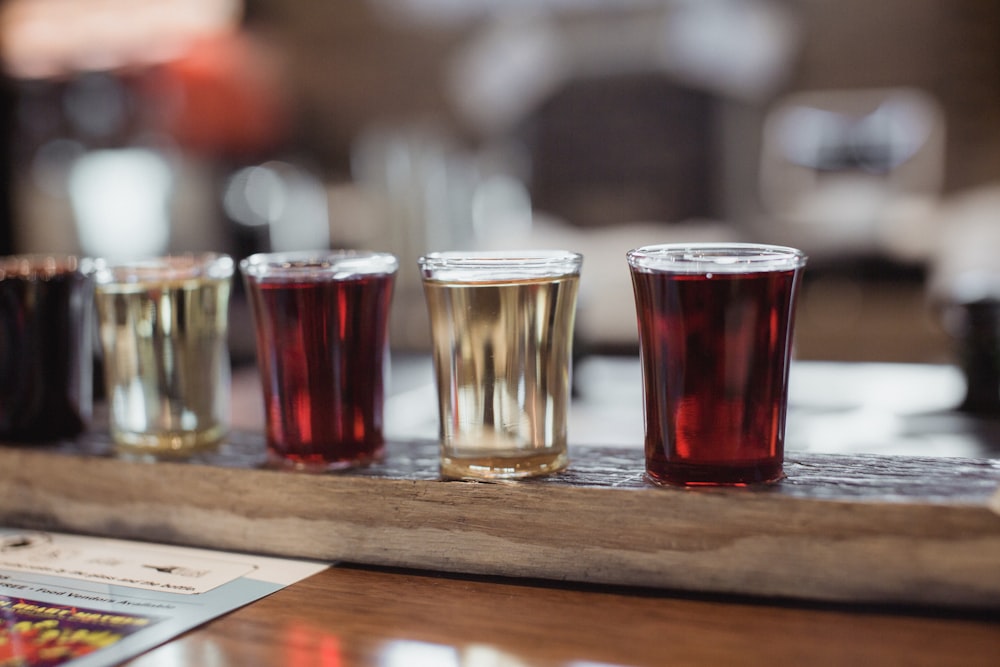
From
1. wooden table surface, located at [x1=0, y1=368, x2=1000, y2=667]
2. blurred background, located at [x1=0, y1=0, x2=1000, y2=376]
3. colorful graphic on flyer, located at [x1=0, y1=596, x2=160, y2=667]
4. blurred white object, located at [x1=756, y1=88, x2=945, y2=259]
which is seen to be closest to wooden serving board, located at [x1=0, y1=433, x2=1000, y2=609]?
wooden table surface, located at [x1=0, y1=368, x2=1000, y2=667]

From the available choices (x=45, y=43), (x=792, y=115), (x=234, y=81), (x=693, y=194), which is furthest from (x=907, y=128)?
(x=45, y=43)

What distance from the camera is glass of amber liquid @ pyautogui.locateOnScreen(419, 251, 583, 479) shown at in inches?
24.3

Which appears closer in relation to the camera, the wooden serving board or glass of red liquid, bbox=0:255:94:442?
the wooden serving board

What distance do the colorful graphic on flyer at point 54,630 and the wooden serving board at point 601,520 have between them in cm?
14

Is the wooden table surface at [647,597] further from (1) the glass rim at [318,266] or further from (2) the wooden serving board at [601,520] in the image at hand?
(1) the glass rim at [318,266]

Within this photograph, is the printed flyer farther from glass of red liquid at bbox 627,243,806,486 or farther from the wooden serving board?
glass of red liquid at bbox 627,243,806,486

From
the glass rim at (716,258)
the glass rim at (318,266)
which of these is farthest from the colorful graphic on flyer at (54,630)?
the glass rim at (716,258)

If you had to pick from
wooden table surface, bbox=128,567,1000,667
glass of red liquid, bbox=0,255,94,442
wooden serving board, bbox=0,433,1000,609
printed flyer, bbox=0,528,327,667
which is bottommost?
printed flyer, bbox=0,528,327,667

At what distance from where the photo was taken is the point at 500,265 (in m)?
0.62

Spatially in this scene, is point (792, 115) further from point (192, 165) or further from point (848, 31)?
point (192, 165)

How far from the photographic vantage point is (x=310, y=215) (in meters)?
4.46

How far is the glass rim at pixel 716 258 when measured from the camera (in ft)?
1.85

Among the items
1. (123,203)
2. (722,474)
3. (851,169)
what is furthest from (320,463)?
(123,203)

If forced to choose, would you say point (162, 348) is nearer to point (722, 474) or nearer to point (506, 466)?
point (506, 466)
